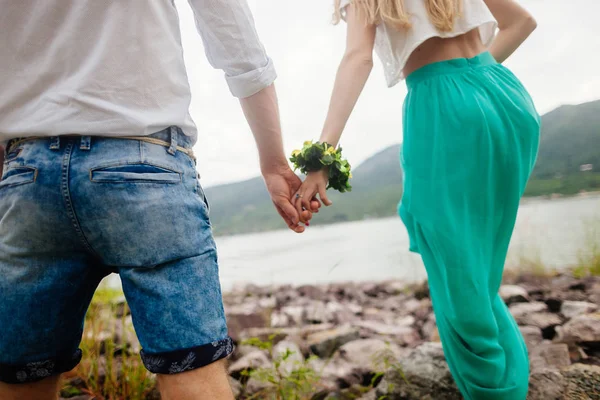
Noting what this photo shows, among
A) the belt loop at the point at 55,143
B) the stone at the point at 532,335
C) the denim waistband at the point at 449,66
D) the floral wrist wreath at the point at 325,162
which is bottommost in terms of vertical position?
the stone at the point at 532,335

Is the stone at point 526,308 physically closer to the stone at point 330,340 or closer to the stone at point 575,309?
the stone at point 575,309

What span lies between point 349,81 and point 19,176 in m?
1.08

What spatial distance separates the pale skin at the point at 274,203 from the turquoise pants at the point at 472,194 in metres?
0.44

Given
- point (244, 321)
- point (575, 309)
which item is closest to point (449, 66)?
point (575, 309)

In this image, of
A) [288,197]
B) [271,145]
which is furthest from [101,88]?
[288,197]

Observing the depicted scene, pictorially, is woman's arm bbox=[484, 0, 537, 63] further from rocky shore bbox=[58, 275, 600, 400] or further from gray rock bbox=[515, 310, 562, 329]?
gray rock bbox=[515, 310, 562, 329]

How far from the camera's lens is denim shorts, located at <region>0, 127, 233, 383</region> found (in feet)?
2.77

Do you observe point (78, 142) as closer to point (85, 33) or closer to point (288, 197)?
point (85, 33)

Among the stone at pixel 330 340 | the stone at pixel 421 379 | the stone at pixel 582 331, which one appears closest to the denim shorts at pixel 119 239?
the stone at pixel 421 379

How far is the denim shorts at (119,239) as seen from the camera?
2.77ft

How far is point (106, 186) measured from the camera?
33.2 inches

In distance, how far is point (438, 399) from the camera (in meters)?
1.96

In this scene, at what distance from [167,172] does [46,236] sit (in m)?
0.27

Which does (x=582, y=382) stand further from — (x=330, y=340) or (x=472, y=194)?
(x=330, y=340)
